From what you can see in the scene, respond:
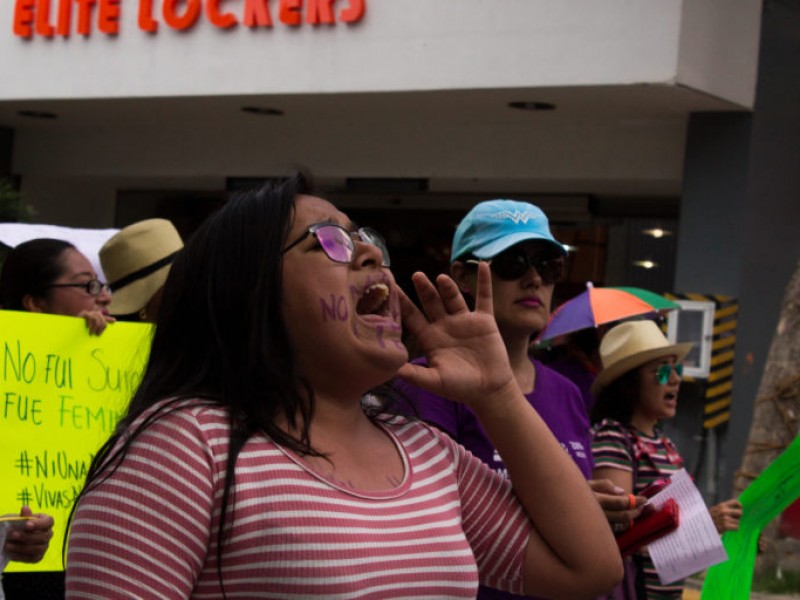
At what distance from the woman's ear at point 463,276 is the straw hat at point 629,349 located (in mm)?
1098

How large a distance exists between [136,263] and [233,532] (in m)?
2.89

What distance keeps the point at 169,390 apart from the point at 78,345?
2.04 meters

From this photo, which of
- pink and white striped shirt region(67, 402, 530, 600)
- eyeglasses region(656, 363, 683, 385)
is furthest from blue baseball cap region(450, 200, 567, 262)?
pink and white striped shirt region(67, 402, 530, 600)

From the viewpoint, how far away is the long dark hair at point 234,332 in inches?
81.9

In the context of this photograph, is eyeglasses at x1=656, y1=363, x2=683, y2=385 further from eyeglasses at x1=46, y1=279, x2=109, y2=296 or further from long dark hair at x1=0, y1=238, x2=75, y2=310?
long dark hair at x1=0, y1=238, x2=75, y2=310

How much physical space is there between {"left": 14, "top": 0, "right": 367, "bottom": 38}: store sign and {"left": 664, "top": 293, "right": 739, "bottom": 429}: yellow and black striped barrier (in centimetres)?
360

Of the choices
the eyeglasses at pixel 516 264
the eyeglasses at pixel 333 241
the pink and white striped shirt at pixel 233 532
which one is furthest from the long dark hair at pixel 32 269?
the pink and white striped shirt at pixel 233 532

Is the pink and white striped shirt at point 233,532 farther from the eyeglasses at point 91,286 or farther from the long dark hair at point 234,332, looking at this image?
the eyeglasses at point 91,286

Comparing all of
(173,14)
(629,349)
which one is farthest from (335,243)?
(173,14)

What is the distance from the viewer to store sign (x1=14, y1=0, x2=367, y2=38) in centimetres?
1145

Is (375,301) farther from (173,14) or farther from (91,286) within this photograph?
(173,14)

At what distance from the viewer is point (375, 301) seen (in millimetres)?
2246

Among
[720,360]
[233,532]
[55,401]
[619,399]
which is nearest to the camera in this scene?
[233,532]

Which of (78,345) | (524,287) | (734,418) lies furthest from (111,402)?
(734,418)
